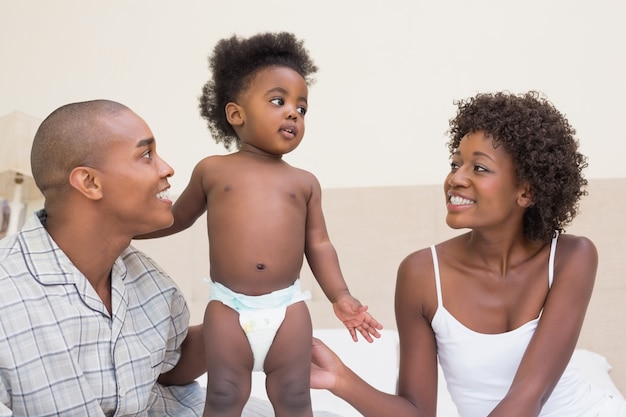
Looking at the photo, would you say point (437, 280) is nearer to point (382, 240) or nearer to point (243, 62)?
point (243, 62)

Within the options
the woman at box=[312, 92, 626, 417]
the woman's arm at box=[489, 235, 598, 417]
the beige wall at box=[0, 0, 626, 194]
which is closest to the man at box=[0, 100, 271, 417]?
the woman at box=[312, 92, 626, 417]

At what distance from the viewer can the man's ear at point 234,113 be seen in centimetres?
170

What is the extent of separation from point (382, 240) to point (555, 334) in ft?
5.13

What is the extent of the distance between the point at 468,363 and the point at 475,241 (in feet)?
1.00

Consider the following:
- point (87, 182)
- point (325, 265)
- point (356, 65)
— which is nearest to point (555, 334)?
point (325, 265)

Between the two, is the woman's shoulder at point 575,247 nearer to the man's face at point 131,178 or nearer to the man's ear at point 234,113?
the man's ear at point 234,113

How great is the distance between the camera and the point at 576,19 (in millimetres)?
3303

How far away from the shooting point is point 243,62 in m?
1.74

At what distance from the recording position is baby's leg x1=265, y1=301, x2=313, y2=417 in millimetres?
1516

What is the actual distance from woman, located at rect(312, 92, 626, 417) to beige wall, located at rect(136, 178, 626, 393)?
129 cm

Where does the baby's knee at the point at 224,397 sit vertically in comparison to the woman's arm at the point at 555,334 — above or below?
below

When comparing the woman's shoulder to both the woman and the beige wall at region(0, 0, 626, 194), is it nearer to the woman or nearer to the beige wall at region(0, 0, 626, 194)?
the woman

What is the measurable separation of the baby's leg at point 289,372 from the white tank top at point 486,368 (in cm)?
41

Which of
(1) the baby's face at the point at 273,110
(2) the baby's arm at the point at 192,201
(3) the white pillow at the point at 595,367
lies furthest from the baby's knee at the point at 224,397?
(3) the white pillow at the point at 595,367
